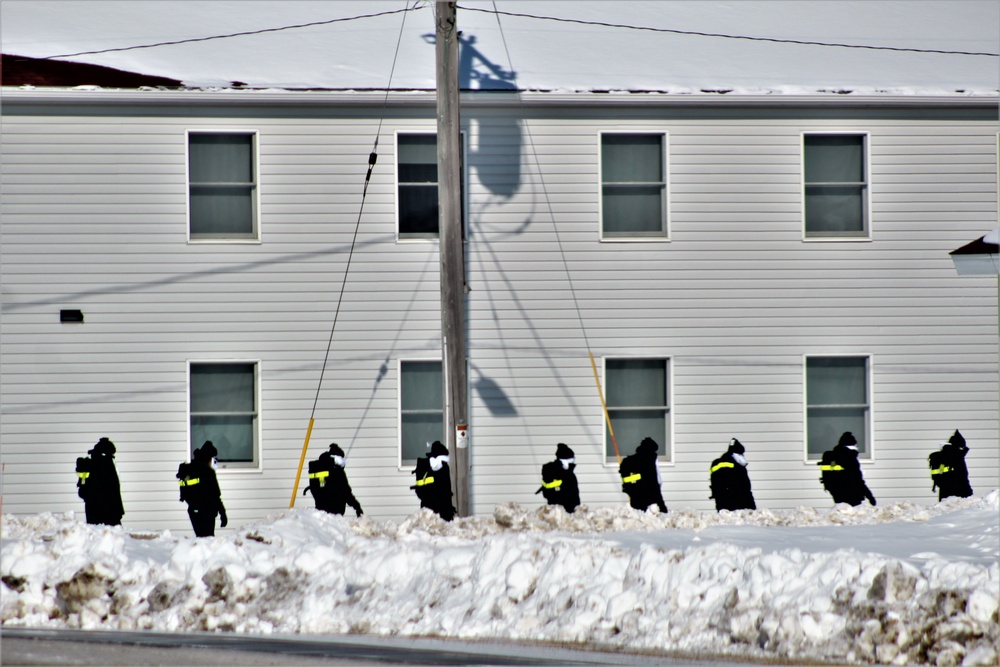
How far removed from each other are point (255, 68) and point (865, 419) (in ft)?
35.2

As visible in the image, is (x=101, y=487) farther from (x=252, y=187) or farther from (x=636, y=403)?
(x=636, y=403)

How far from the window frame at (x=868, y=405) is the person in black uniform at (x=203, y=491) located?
8.70 m

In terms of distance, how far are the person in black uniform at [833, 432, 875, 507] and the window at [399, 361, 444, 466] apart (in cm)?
568

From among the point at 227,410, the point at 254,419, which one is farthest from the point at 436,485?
the point at 227,410

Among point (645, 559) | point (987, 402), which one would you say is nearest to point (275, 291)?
point (645, 559)

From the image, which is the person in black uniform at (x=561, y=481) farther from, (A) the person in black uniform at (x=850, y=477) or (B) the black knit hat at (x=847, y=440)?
(B) the black knit hat at (x=847, y=440)

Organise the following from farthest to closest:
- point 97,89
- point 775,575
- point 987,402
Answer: point 987,402 < point 97,89 < point 775,575

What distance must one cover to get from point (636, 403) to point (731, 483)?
253 cm

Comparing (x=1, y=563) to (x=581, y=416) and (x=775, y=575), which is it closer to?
(x=775, y=575)

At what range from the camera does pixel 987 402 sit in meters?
17.2

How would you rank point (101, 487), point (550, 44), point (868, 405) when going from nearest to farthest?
point (101, 487) < point (868, 405) < point (550, 44)

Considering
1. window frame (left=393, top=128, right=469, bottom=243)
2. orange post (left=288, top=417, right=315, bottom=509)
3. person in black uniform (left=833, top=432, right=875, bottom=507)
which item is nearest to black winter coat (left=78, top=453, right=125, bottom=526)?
orange post (left=288, top=417, right=315, bottom=509)

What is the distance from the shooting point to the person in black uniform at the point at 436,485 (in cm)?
1412

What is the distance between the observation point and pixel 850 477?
15.4m
